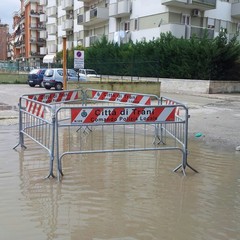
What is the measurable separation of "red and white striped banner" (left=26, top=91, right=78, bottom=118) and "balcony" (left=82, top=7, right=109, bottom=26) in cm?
3504

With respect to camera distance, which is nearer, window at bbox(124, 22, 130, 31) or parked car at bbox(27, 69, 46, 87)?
parked car at bbox(27, 69, 46, 87)

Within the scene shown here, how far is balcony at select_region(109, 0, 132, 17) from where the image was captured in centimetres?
3841

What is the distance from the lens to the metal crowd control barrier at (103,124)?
19.9ft

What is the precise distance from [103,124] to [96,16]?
1583 inches

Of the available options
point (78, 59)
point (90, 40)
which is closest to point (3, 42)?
point (90, 40)

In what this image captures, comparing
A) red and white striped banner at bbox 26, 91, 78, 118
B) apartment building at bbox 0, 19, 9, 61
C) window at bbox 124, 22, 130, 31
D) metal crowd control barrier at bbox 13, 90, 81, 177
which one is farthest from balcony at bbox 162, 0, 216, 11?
apartment building at bbox 0, 19, 9, 61

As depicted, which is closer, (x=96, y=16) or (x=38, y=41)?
(x=96, y=16)

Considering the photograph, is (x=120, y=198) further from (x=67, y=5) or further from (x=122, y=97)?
(x=67, y=5)

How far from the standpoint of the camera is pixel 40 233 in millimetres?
4117

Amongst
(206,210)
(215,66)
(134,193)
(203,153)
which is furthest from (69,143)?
(215,66)

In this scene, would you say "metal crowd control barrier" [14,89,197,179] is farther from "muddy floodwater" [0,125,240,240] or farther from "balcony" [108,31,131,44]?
"balcony" [108,31,131,44]

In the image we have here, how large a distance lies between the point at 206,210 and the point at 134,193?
1061 millimetres

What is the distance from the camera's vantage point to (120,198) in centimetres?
519

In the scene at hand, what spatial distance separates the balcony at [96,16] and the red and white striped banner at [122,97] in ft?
114
